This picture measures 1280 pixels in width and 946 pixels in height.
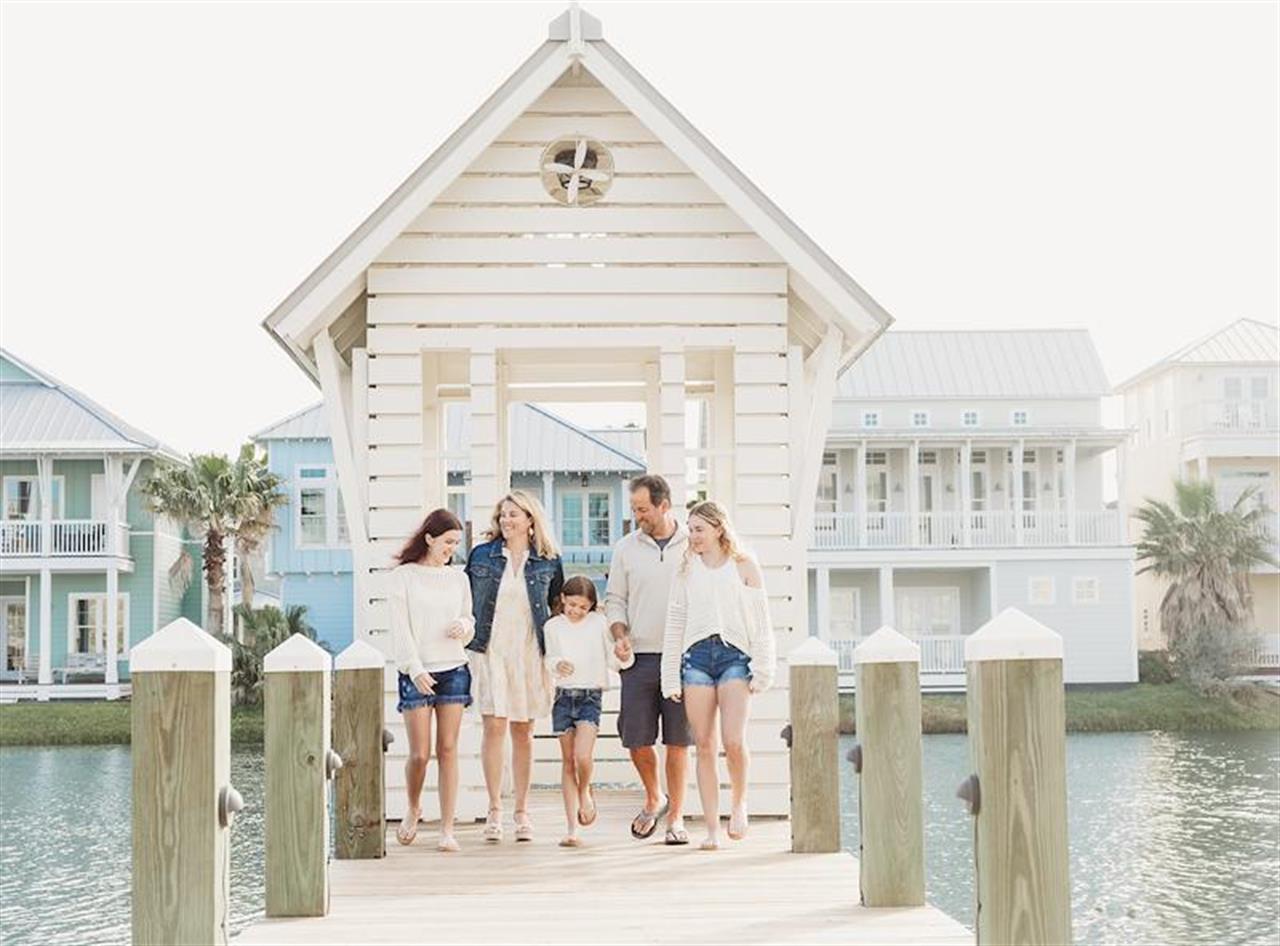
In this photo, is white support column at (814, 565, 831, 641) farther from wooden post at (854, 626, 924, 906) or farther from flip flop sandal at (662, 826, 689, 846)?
wooden post at (854, 626, 924, 906)

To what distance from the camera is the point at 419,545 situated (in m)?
8.77

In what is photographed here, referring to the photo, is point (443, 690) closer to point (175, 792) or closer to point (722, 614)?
point (722, 614)

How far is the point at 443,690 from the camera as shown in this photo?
885cm

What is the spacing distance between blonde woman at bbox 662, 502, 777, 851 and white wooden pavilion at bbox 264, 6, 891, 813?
6.39ft

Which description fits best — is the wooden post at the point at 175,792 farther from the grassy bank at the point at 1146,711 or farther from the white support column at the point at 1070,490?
the white support column at the point at 1070,490

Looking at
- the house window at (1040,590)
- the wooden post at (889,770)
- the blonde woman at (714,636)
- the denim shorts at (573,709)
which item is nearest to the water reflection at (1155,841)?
the blonde woman at (714,636)

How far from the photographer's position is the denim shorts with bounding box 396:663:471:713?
8852 mm

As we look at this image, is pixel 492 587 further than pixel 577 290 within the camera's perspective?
No

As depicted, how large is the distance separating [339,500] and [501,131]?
35.1 m

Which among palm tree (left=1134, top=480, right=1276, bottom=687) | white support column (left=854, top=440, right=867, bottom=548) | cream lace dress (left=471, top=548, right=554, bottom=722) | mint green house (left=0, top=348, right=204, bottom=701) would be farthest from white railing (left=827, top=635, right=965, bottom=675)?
cream lace dress (left=471, top=548, right=554, bottom=722)

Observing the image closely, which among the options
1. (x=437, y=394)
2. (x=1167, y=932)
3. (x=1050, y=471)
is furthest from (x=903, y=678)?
(x=1050, y=471)

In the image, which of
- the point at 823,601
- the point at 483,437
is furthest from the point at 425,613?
the point at 823,601

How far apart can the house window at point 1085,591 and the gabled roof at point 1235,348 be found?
28.8ft

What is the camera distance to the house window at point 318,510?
1772 inches
